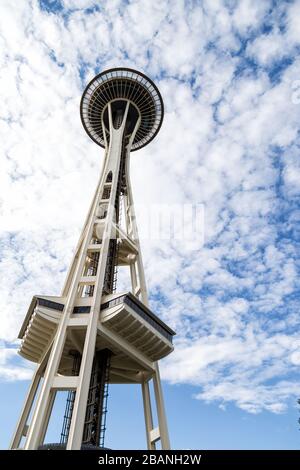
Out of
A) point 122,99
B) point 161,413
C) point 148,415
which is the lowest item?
point 161,413

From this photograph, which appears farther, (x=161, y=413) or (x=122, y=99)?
(x=122, y=99)

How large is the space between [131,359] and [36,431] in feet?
40.6

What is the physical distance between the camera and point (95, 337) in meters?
30.1

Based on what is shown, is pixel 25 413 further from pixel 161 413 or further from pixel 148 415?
pixel 161 413

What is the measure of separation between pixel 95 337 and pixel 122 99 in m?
38.4

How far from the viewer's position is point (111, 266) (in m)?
40.9

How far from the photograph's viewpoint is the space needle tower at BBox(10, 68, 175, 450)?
2792 cm

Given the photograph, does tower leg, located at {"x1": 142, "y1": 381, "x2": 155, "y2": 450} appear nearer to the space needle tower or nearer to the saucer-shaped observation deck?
the space needle tower

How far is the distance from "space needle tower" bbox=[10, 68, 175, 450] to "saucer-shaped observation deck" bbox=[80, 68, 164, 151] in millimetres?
13358

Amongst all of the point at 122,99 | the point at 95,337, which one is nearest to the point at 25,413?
the point at 95,337
